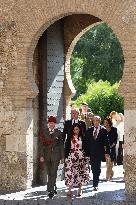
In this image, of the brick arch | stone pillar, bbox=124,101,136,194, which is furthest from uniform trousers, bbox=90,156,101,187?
→ the brick arch

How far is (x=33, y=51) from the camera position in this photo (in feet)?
38.7

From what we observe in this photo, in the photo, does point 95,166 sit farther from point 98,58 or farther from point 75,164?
point 98,58

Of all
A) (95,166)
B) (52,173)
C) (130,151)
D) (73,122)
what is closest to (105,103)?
(95,166)

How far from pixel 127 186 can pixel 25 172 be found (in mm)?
2050

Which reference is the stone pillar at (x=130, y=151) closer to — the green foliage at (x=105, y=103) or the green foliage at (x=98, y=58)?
the green foliage at (x=105, y=103)

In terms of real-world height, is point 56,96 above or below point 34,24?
below

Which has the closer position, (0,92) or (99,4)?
(99,4)

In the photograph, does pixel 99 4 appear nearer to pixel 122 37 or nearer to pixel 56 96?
pixel 122 37

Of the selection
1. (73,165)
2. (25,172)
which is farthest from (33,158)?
(73,165)

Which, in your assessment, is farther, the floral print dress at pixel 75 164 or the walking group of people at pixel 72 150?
the floral print dress at pixel 75 164

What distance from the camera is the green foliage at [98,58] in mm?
36125

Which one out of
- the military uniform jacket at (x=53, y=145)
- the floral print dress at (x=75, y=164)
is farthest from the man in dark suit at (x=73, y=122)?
the military uniform jacket at (x=53, y=145)

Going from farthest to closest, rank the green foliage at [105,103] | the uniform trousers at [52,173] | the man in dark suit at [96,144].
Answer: the green foliage at [105,103] < the man in dark suit at [96,144] < the uniform trousers at [52,173]

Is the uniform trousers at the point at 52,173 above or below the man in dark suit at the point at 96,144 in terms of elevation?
below
